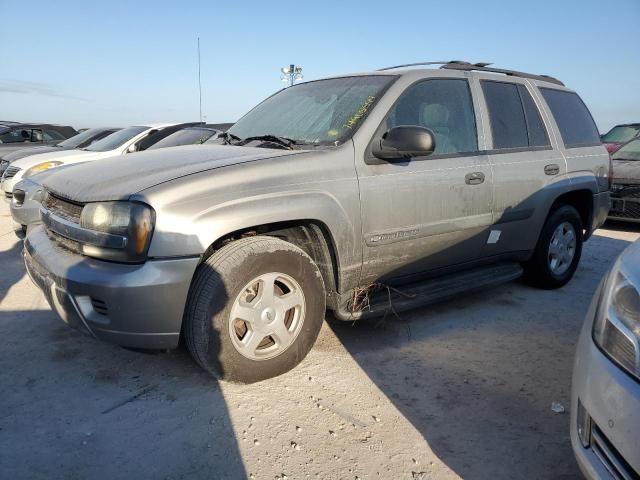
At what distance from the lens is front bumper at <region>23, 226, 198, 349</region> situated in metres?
2.33

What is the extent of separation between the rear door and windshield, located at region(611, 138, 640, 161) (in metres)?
4.93

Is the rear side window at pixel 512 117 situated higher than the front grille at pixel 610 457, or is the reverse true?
the rear side window at pixel 512 117

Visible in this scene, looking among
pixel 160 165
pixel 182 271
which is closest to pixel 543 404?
pixel 182 271

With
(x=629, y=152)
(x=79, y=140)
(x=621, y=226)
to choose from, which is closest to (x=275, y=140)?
(x=621, y=226)

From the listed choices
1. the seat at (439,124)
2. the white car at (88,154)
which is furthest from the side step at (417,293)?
the white car at (88,154)

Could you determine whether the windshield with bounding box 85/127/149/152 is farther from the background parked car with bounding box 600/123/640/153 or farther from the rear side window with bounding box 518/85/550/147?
the background parked car with bounding box 600/123/640/153

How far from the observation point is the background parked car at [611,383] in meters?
1.52

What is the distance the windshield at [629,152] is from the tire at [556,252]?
449 cm

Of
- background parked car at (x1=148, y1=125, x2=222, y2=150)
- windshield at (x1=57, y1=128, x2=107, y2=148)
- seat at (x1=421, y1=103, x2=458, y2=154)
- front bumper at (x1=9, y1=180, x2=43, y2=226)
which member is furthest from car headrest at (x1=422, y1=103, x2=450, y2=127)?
windshield at (x1=57, y1=128, x2=107, y2=148)

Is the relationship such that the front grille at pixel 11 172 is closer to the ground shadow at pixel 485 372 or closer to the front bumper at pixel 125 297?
the front bumper at pixel 125 297

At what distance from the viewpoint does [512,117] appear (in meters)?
3.92

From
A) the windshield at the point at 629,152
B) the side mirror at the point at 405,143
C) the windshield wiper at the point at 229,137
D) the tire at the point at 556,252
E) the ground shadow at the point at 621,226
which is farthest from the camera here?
the windshield at the point at 629,152

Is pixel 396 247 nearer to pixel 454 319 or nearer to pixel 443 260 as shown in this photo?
pixel 443 260

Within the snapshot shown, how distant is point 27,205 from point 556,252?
5.08 meters
